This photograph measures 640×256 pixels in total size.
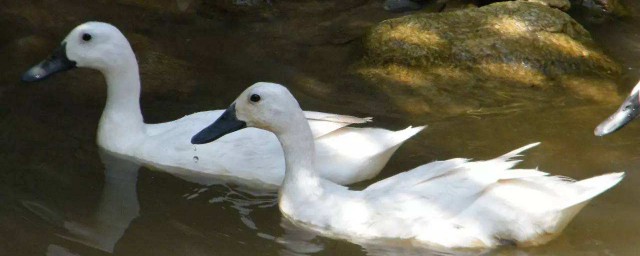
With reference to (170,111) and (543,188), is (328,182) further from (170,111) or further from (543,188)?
(170,111)

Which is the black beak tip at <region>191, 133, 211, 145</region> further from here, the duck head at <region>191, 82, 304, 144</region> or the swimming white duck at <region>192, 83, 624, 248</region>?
the swimming white duck at <region>192, 83, 624, 248</region>

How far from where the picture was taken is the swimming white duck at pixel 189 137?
646cm

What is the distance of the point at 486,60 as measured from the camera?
8.23 metres

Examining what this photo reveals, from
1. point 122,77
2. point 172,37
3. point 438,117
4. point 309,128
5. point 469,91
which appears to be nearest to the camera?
point 309,128

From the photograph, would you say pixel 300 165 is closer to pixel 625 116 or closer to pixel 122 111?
pixel 122 111

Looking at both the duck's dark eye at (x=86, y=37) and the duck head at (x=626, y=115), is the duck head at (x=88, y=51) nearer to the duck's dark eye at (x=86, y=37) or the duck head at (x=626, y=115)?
the duck's dark eye at (x=86, y=37)

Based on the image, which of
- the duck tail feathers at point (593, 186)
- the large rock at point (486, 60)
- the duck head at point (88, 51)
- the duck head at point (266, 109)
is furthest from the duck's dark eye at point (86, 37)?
the duck tail feathers at point (593, 186)

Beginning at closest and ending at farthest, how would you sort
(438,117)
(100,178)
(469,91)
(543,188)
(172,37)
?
(543,188)
(100,178)
(438,117)
(469,91)
(172,37)

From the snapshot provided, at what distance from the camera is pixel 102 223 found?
5.86m

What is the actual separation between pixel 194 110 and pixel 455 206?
2493 mm

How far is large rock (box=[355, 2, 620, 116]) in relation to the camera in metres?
7.79

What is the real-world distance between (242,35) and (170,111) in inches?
66.3

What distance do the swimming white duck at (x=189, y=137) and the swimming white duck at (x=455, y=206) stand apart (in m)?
0.54

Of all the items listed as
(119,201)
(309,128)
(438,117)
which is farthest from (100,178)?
(438,117)
